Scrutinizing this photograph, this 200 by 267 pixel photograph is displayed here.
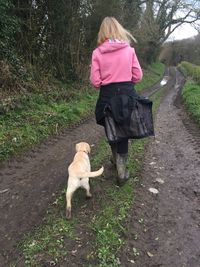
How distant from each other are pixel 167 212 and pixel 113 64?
85.8 inches

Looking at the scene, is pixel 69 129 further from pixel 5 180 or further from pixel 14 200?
pixel 14 200

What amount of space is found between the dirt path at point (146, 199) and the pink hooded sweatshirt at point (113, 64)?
5.72 ft

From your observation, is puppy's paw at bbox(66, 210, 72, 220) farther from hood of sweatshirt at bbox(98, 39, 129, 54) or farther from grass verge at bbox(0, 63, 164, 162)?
grass verge at bbox(0, 63, 164, 162)

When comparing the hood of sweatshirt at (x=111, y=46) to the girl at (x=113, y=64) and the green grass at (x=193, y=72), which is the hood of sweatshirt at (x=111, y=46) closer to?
the girl at (x=113, y=64)

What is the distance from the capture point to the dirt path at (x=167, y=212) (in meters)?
3.68

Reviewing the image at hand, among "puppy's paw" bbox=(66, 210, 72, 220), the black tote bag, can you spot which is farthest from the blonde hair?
"puppy's paw" bbox=(66, 210, 72, 220)

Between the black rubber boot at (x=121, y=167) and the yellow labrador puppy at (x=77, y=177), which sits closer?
the yellow labrador puppy at (x=77, y=177)

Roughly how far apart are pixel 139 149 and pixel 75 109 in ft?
11.7

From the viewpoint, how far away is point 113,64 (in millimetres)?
4715

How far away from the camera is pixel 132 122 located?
4.79 m

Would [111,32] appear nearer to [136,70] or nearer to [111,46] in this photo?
[111,46]

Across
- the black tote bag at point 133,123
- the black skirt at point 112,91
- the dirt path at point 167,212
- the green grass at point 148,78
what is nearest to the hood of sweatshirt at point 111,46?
the black skirt at point 112,91

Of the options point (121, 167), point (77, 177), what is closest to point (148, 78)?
point (121, 167)

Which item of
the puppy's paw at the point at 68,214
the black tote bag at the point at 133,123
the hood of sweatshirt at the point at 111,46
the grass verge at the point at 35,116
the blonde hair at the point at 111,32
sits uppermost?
the blonde hair at the point at 111,32
